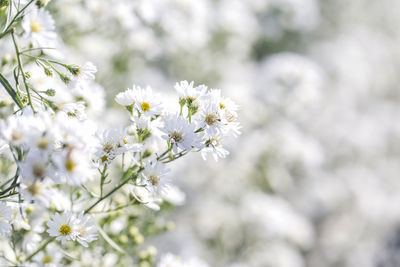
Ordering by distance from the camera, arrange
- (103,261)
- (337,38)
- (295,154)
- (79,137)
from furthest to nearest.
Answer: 1. (337,38)
2. (295,154)
3. (103,261)
4. (79,137)

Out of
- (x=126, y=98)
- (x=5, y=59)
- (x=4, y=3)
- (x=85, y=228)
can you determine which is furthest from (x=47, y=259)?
(x=4, y=3)

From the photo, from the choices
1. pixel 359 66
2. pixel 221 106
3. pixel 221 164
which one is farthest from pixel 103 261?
pixel 359 66

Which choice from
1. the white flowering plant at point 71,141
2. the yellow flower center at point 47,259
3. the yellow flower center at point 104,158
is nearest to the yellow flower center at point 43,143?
the white flowering plant at point 71,141

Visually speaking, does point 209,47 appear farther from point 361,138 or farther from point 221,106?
point 221,106

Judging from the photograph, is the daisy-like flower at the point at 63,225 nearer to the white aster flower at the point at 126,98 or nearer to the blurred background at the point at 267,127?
the white aster flower at the point at 126,98

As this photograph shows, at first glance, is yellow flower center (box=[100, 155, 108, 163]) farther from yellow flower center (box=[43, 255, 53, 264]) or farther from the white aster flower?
yellow flower center (box=[43, 255, 53, 264])
